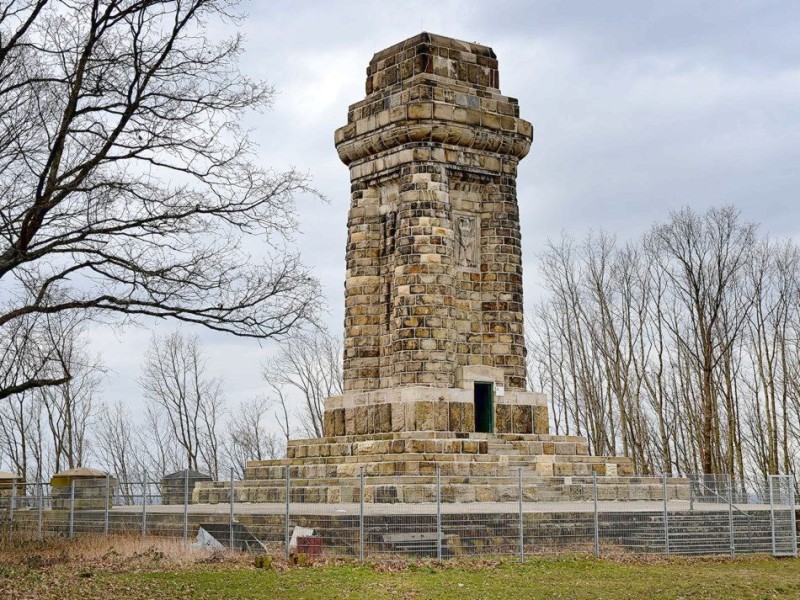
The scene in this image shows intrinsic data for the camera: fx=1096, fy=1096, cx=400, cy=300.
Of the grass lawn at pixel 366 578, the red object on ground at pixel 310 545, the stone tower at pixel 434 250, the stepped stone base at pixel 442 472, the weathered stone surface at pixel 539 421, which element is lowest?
the grass lawn at pixel 366 578

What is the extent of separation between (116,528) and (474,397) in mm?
8722

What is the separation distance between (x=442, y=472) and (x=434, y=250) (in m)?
5.69

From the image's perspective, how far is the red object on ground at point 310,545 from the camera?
19348mm

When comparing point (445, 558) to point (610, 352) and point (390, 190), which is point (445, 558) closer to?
point (390, 190)

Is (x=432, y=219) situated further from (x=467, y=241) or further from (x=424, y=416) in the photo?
(x=424, y=416)

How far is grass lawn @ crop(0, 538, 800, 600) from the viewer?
628 inches

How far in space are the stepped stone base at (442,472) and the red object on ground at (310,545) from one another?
9.97 feet

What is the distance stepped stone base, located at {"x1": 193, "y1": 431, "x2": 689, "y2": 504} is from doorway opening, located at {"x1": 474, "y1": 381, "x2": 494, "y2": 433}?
77cm

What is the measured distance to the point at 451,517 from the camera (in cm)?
1945

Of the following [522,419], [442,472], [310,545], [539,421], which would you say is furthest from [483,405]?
[310,545]

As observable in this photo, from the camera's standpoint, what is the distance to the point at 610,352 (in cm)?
4369

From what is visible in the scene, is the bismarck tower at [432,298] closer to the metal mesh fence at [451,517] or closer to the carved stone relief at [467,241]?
the carved stone relief at [467,241]

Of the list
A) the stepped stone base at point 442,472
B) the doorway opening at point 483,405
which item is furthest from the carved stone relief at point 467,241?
the stepped stone base at point 442,472

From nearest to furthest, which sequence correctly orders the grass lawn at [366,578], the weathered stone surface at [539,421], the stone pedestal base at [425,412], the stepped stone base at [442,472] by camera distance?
the grass lawn at [366,578] < the stepped stone base at [442,472] < the stone pedestal base at [425,412] < the weathered stone surface at [539,421]
